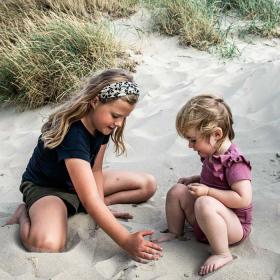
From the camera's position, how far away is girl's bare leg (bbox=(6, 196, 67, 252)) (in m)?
2.64

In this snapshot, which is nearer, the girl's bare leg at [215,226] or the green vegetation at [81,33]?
the girl's bare leg at [215,226]

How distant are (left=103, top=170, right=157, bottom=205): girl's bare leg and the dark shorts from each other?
0.27 metres

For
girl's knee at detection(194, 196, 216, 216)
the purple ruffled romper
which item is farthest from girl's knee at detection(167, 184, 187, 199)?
girl's knee at detection(194, 196, 216, 216)

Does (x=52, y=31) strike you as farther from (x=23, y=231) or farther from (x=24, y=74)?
(x=23, y=231)

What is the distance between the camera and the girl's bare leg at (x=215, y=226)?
2.37 meters

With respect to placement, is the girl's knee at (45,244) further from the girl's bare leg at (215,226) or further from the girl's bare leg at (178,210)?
the girl's bare leg at (215,226)

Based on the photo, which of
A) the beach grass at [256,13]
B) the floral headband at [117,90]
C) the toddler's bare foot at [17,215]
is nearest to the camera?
the floral headband at [117,90]

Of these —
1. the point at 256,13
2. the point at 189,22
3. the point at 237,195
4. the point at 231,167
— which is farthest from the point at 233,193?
the point at 256,13

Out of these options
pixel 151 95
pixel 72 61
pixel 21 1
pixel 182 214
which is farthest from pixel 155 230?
pixel 21 1

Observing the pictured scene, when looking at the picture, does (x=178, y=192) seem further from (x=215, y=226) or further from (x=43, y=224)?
(x=43, y=224)

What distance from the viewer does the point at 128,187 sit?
321 cm

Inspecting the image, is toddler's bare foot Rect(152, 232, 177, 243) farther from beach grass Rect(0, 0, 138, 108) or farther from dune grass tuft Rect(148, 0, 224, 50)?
dune grass tuft Rect(148, 0, 224, 50)

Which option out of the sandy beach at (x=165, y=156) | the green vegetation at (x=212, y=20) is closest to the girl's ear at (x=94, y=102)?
the sandy beach at (x=165, y=156)

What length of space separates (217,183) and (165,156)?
1128 millimetres
